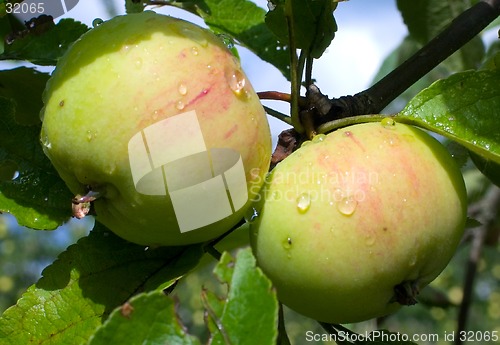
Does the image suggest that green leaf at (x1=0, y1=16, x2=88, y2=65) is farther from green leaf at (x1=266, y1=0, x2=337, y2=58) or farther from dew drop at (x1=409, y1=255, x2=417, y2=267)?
dew drop at (x1=409, y1=255, x2=417, y2=267)

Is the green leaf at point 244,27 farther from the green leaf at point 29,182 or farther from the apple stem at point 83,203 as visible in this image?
the apple stem at point 83,203

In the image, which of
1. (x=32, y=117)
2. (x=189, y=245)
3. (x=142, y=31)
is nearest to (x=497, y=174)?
(x=189, y=245)

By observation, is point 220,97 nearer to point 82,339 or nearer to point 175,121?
point 175,121

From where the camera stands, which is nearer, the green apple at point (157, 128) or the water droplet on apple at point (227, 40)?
the green apple at point (157, 128)

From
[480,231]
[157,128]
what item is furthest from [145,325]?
[480,231]

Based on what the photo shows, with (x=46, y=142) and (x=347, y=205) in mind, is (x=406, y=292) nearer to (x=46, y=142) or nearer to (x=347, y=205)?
(x=347, y=205)

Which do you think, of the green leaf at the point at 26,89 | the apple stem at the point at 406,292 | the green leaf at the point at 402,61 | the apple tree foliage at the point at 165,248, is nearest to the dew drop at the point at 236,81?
the apple tree foliage at the point at 165,248


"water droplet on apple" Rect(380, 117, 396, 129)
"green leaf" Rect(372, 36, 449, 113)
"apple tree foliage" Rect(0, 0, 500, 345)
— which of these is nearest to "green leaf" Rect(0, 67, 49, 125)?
"apple tree foliage" Rect(0, 0, 500, 345)
